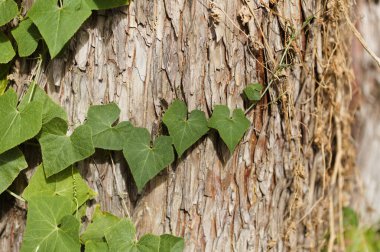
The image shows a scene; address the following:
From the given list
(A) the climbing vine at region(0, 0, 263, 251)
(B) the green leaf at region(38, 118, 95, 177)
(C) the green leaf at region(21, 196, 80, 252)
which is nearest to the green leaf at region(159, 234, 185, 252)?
(A) the climbing vine at region(0, 0, 263, 251)

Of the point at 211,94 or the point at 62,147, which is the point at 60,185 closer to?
the point at 62,147

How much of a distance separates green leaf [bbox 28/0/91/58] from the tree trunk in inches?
4.1

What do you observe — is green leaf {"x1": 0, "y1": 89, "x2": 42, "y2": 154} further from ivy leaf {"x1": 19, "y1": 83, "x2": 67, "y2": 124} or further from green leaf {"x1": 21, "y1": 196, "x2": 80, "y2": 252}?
green leaf {"x1": 21, "y1": 196, "x2": 80, "y2": 252}

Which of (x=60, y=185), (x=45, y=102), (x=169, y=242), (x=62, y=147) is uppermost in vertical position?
(x=45, y=102)

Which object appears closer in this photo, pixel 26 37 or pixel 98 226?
pixel 26 37

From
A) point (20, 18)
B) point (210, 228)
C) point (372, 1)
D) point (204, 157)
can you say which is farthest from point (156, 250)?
point (372, 1)

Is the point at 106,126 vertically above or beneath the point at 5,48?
beneath

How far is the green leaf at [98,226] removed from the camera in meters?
1.88

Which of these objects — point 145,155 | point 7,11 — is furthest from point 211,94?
point 7,11

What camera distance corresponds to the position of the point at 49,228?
5.84 feet

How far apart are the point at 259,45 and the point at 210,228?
65 cm

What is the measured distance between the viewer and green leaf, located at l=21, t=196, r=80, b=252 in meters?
1.77

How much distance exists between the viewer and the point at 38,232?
1775 millimetres

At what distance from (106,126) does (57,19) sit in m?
0.36
